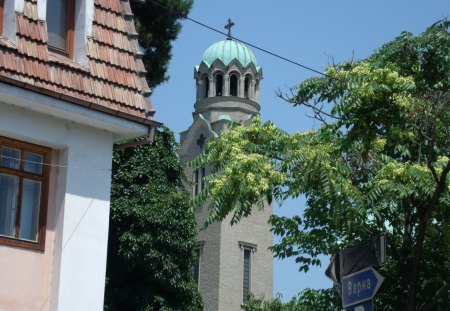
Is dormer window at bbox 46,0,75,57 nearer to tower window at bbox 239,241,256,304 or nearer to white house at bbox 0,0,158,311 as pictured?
white house at bbox 0,0,158,311

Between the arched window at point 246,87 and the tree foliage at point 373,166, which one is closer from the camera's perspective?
the tree foliage at point 373,166

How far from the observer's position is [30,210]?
38.3 feet

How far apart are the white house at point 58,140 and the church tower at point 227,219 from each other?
161 ft

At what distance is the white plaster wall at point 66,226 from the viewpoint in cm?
1127

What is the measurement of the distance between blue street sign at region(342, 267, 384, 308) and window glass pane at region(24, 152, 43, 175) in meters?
3.94

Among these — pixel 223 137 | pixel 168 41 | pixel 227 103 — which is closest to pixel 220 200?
Result: pixel 223 137

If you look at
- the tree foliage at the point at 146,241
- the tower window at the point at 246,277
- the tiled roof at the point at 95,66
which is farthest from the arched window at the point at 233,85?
the tiled roof at the point at 95,66

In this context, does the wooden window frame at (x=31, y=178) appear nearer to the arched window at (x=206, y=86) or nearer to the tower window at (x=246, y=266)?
the tower window at (x=246, y=266)

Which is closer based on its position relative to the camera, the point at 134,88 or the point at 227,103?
the point at 134,88

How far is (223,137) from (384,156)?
232 centimetres

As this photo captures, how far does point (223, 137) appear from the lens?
46.8 ft

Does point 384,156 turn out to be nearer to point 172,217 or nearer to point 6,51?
point 6,51

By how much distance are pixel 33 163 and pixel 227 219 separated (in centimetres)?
5556

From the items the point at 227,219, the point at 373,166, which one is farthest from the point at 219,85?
the point at 373,166
